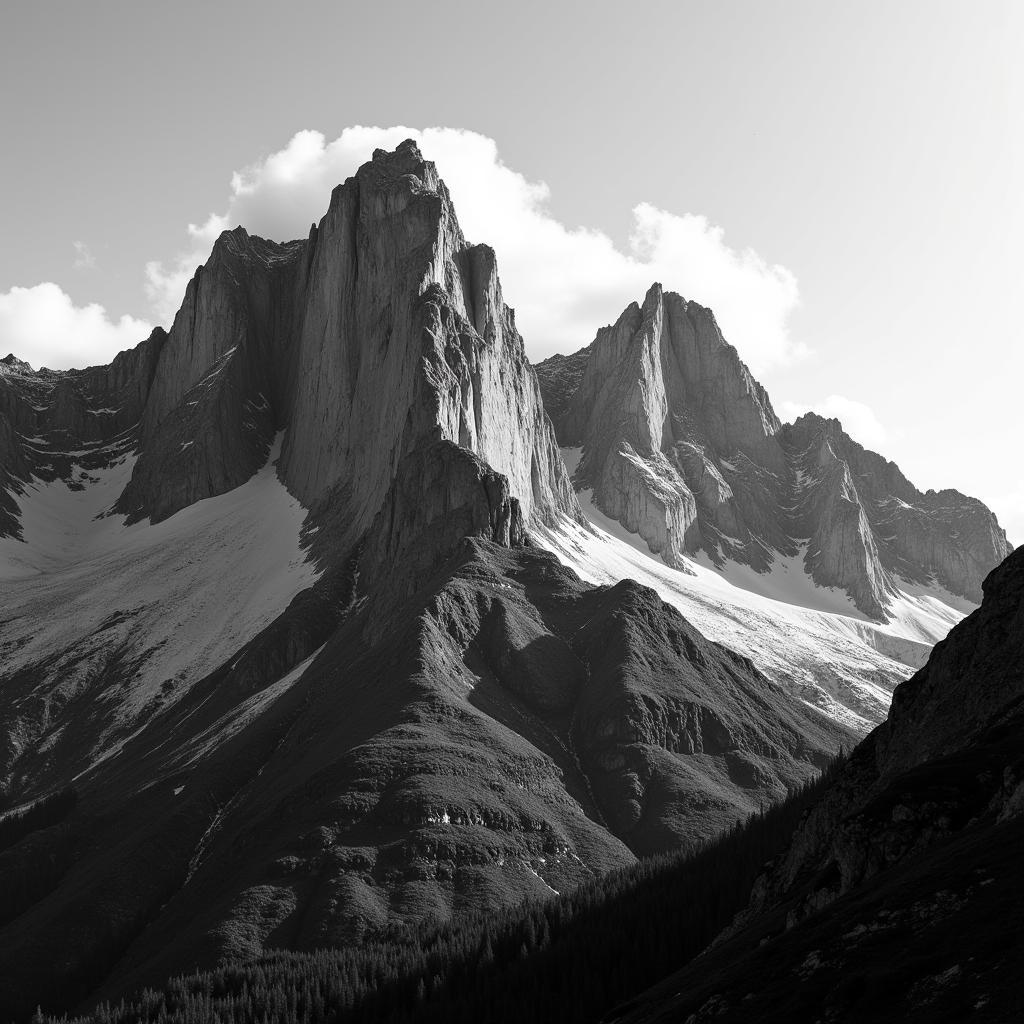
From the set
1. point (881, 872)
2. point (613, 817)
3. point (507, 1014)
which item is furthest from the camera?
point (613, 817)

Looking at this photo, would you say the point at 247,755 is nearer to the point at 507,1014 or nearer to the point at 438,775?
the point at 438,775

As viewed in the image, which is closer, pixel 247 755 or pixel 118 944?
pixel 118 944

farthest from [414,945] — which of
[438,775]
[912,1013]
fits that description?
[912,1013]

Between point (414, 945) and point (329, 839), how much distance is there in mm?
24629

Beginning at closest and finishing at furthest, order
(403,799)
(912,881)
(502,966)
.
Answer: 1. (912,881)
2. (502,966)
3. (403,799)

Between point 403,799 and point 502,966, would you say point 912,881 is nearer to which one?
point 502,966

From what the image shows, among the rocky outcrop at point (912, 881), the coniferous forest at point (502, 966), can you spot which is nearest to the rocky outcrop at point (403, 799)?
the coniferous forest at point (502, 966)

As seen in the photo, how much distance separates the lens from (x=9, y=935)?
146 meters

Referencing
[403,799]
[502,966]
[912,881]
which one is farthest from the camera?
[403,799]

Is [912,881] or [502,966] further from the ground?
[912,881]

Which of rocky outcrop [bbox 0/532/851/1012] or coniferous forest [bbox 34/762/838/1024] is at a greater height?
rocky outcrop [bbox 0/532/851/1012]

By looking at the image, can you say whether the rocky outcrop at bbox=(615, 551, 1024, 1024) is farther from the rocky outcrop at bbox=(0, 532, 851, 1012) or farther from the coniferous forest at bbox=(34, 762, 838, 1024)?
the rocky outcrop at bbox=(0, 532, 851, 1012)

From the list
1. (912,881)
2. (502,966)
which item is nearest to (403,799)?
(502,966)

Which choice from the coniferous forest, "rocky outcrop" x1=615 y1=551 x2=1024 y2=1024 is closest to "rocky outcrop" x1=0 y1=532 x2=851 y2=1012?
the coniferous forest
